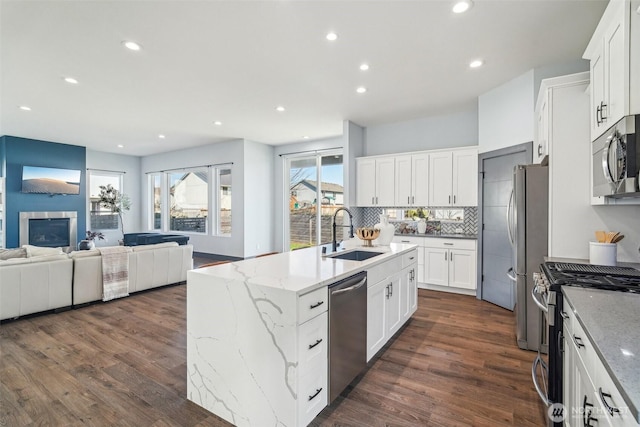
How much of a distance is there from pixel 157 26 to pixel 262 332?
2.79 m

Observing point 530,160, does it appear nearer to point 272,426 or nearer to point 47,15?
point 272,426

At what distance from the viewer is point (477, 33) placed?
274 cm

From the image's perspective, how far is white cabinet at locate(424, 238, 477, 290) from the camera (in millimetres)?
4434

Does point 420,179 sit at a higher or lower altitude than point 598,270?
higher

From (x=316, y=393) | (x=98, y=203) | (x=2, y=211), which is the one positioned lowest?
(x=316, y=393)

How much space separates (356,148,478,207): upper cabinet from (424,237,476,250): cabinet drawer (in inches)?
23.4

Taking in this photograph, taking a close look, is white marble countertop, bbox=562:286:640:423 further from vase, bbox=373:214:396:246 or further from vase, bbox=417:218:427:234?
vase, bbox=417:218:427:234

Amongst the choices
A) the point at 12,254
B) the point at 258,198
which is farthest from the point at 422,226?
the point at 12,254

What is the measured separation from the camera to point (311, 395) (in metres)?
1.68

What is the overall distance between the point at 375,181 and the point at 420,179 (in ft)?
2.67

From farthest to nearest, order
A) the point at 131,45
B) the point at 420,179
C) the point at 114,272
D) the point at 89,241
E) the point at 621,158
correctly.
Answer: the point at 89,241 → the point at 420,179 → the point at 114,272 → the point at 131,45 → the point at 621,158

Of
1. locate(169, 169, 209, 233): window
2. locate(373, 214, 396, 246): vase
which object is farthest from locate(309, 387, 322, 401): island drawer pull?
locate(169, 169, 209, 233): window

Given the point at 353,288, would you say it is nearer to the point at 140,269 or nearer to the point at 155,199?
the point at 140,269

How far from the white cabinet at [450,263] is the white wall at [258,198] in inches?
165
